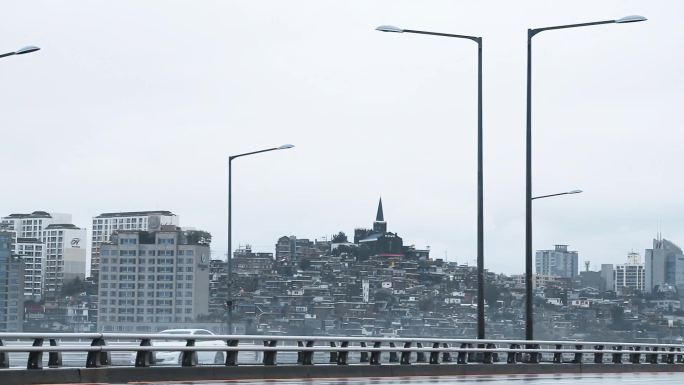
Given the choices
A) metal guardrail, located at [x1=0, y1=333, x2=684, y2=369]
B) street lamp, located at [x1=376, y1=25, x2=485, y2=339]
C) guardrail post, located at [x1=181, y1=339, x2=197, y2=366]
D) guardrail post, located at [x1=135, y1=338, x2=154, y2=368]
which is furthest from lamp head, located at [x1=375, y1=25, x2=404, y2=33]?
guardrail post, located at [x1=135, y1=338, x2=154, y2=368]

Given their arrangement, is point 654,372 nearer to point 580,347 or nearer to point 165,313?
point 580,347

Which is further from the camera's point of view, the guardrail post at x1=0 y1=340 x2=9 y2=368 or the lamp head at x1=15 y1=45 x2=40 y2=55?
the lamp head at x1=15 y1=45 x2=40 y2=55

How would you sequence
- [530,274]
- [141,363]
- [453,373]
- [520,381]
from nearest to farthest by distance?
[141,363] → [520,381] → [453,373] → [530,274]

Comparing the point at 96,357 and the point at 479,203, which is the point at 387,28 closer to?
the point at 479,203

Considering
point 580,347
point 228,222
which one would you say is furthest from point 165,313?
point 580,347

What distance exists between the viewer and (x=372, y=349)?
37.2 meters

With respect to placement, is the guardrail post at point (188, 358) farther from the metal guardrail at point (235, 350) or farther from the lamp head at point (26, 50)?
Answer: the lamp head at point (26, 50)

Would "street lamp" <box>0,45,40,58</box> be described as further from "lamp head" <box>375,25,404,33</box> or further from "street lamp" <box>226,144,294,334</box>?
"street lamp" <box>226,144,294,334</box>

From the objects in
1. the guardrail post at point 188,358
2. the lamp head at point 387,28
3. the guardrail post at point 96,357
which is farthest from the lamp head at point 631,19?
the guardrail post at point 96,357

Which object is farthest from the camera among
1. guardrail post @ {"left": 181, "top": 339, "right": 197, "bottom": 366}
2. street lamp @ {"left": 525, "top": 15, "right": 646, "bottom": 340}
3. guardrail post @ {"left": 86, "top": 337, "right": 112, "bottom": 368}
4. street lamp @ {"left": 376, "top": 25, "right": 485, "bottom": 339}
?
street lamp @ {"left": 525, "top": 15, "right": 646, "bottom": 340}

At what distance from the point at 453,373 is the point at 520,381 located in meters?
4.14

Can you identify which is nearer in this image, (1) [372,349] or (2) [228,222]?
(1) [372,349]

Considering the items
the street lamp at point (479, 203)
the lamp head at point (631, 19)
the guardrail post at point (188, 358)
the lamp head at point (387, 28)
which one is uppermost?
the lamp head at point (631, 19)

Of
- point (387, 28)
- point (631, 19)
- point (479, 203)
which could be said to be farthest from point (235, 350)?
point (631, 19)
